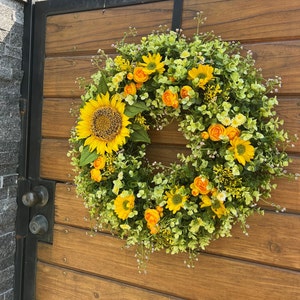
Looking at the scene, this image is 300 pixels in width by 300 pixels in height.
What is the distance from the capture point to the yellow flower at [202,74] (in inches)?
38.9

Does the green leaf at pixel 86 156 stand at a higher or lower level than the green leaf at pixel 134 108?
lower

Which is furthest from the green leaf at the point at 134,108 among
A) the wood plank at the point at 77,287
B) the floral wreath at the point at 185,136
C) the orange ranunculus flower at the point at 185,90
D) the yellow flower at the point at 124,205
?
the wood plank at the point at 77,287

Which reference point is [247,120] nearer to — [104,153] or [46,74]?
[104,153]

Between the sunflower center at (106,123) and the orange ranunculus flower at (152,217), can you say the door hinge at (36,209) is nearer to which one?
the sunflower center at (106,123)

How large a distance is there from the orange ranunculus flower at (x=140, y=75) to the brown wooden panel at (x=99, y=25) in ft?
0.81

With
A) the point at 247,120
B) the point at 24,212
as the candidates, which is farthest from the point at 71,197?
the point at 247,120

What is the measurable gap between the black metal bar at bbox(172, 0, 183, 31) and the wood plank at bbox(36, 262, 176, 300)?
86 centimetres

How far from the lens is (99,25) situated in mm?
1322

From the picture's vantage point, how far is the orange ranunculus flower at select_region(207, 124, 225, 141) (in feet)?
3.21

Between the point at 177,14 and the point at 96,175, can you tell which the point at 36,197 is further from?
the point at 177,14

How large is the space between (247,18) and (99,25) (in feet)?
1.64

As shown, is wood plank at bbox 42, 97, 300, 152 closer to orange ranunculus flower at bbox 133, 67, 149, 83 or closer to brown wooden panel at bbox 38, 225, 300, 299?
orange ranunculus flower at bbox 133, 67, 149, 83

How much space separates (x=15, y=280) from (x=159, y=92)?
0.95 m

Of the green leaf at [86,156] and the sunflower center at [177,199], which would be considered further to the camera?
the green leaf at [86,156]
